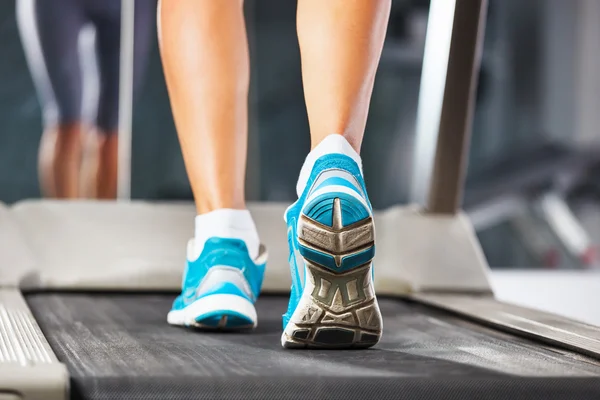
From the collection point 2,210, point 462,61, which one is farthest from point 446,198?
point 2,210

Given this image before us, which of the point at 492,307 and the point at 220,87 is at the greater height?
the point at 220,87

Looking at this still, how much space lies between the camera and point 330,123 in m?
1.04

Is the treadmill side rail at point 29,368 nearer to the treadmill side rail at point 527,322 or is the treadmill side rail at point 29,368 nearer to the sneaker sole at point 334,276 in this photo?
the sneaker sole at point 334,276

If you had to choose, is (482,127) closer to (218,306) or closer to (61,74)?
(61,74)

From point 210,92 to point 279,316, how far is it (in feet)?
1.38

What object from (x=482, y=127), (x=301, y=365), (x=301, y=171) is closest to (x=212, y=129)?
(x=301, y=171)

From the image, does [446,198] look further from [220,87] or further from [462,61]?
[220,87]

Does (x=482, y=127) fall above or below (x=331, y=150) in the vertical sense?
below

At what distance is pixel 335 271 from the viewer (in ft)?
3.09

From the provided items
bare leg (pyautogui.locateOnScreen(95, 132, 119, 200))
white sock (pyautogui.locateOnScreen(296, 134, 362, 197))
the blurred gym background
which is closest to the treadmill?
white sock (pyautogui.locateOnScreen(296, 134, 362, 197))

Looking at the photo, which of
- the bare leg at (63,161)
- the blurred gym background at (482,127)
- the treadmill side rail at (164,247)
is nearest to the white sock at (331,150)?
the treadmill side rail at (164,247)

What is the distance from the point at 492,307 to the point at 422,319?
0.17 meters

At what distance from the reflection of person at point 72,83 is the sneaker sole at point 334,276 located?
193cm

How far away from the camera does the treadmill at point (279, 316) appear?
0.77m
